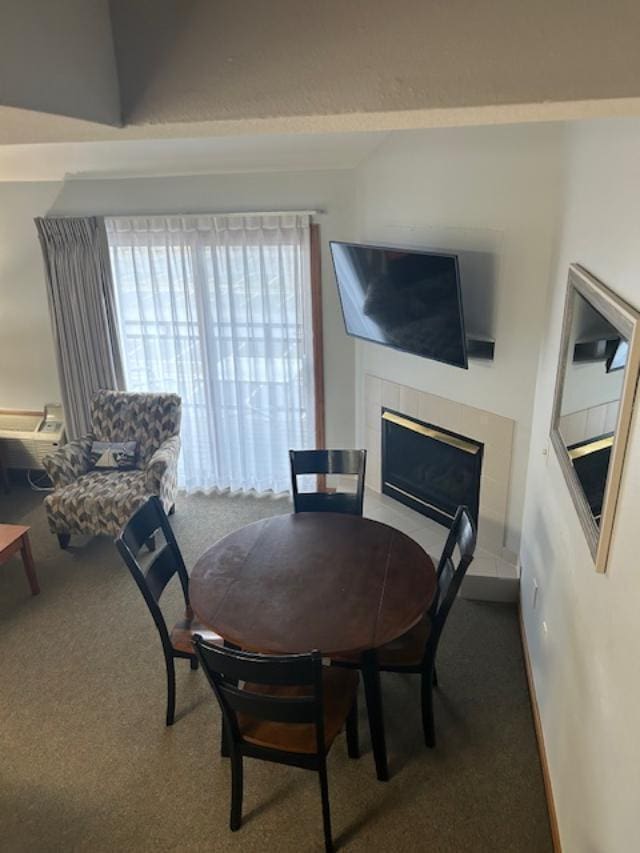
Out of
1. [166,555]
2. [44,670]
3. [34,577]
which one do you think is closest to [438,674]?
[166,555]

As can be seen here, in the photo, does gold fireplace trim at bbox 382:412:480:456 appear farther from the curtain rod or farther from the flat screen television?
the curtain rod

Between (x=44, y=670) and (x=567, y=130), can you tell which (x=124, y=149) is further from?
(x=44, y=670)

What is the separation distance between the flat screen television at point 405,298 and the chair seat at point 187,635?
1.86m

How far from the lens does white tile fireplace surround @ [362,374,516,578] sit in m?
3.45

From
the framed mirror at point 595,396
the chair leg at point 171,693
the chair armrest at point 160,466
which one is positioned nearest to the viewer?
the framed mirror at point 595,396

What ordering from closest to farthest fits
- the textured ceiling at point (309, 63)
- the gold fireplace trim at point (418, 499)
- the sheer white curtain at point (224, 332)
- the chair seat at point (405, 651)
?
1. the textured ceiling at point (309, 63)
2. the chair seat at point (405, 651)
3. the gold fireplace trim at point (418, 499)
4. the sheer white curtain at point (224, 332)

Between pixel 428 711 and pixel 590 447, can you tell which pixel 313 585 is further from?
A: pixel 590 447

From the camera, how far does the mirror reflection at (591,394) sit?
177 cm

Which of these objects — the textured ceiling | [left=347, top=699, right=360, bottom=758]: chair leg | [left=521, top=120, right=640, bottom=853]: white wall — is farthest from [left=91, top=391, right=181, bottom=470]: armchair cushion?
the textured ceiling

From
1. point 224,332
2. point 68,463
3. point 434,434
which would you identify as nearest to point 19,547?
point 68,463

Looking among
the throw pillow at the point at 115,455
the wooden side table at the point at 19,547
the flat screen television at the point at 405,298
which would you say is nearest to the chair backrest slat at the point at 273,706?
the flat screen television at the point at 405,298

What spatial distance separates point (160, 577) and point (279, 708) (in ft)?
3.26

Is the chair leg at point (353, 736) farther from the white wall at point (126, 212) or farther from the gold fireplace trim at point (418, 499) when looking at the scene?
the white wall at point (126, 212)

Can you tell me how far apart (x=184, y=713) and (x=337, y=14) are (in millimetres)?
2833
